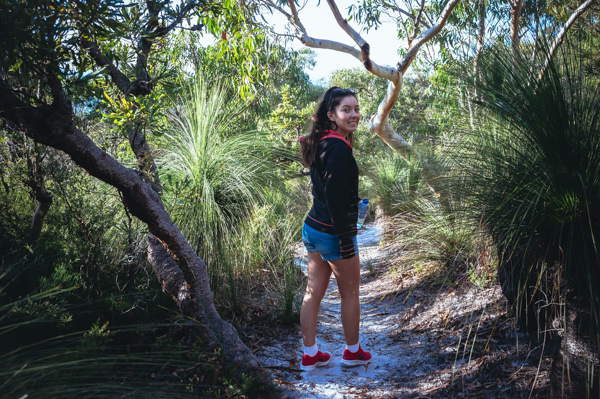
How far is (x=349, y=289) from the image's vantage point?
310 cm

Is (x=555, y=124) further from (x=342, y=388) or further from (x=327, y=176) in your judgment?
(x=342, y=388)

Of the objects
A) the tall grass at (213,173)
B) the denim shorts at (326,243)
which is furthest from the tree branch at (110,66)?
the denim shorts at (326,243)

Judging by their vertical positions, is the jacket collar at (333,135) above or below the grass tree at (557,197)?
above

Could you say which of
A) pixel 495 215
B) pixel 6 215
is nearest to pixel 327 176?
pixel 495 215

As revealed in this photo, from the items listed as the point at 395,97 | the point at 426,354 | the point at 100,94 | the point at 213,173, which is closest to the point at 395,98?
the point at 395,97

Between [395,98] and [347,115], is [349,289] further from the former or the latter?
[395,98]

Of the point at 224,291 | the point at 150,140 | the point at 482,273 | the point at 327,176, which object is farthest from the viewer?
the point at 150,140

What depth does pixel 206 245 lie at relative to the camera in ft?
13.5

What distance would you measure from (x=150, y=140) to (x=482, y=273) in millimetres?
3379

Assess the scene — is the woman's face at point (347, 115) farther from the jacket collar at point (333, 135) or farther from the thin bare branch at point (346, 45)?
the thin bare branch at point (346, 45)

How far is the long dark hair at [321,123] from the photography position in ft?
10.1

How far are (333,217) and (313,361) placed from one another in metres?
1.07

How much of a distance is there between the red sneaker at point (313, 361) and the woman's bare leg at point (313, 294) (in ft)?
0.32

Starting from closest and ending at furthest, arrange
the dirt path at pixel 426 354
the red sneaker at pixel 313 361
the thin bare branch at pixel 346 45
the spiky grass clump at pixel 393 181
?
the dirt path at pixel 426 354
the red sneaker at pixel 313 361
the thin bare branch at pixel 346 45
the spiky grass clump at pixel 393 181
